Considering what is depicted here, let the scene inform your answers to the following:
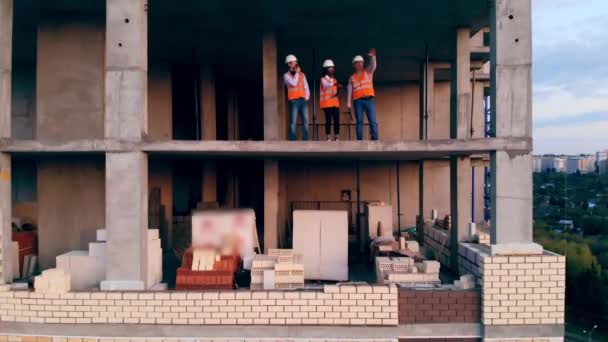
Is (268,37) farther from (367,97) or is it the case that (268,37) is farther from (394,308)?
(394,308)

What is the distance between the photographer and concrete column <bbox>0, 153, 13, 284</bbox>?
734 centimetres

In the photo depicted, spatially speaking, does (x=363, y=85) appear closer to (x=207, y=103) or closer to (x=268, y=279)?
(x=268, y=279)

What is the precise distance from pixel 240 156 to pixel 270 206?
1.30 meters

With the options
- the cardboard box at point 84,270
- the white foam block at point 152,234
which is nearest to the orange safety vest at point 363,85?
the white foam block at point 152,234

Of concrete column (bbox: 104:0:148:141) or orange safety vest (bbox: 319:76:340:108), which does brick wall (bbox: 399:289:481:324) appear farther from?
concrete column (bbox: 104:0:148:141)

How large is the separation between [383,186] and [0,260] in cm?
1275

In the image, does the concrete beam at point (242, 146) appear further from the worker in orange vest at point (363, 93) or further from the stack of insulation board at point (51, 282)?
the stack of insulation board at point (51, 282)

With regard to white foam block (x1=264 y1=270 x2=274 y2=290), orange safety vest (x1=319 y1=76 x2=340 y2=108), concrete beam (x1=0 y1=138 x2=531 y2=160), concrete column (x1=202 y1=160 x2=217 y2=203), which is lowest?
white foam block (x1=264 y1=270 x2=274 y2=290)

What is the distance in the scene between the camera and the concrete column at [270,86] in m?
9.14

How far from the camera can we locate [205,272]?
24.3ft

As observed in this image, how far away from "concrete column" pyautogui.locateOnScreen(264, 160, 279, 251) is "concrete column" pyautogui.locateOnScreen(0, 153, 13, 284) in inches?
179

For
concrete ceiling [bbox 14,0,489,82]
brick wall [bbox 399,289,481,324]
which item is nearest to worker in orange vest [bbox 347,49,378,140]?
concrete ceiling [bbox 14,0,489,82]

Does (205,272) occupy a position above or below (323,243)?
below

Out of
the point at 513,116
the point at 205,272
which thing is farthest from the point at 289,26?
the point at 205,272
